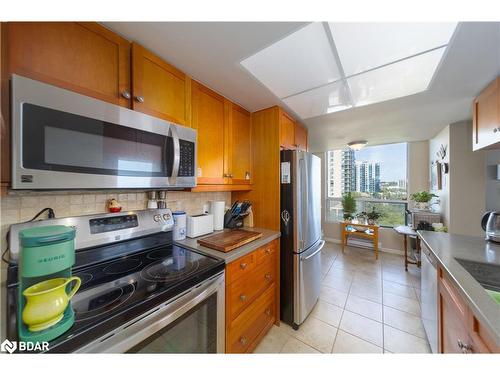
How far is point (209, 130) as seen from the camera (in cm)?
143

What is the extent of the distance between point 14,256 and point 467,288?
2.08 metres

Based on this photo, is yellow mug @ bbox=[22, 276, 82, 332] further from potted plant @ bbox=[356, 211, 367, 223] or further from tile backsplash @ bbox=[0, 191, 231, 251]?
potted plant @ bbox=[356, 211, 367, 223]

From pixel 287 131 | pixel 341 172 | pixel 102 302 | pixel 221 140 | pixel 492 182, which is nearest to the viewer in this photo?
pixel 102 302

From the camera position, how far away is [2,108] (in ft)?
2.09

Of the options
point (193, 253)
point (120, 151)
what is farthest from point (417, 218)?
point (120, 151)

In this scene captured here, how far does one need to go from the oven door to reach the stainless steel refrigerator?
0.81 m

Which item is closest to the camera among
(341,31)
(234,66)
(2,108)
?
(2,108)

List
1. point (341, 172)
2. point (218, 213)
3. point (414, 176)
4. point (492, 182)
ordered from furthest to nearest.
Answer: point (341, 172), point (414, 176), point (492, 182), point (218, 213)

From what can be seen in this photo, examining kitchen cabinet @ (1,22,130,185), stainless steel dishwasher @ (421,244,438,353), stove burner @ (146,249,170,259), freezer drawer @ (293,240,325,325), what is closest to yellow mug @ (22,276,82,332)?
kitchen cabinet @ (1,22,130,185)

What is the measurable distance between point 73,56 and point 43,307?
3.30 feet

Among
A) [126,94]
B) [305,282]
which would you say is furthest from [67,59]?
[305,282]

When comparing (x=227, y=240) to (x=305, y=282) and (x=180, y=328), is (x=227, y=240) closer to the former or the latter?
(x=180, y=328)

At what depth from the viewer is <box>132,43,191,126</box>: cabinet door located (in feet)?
3.21
